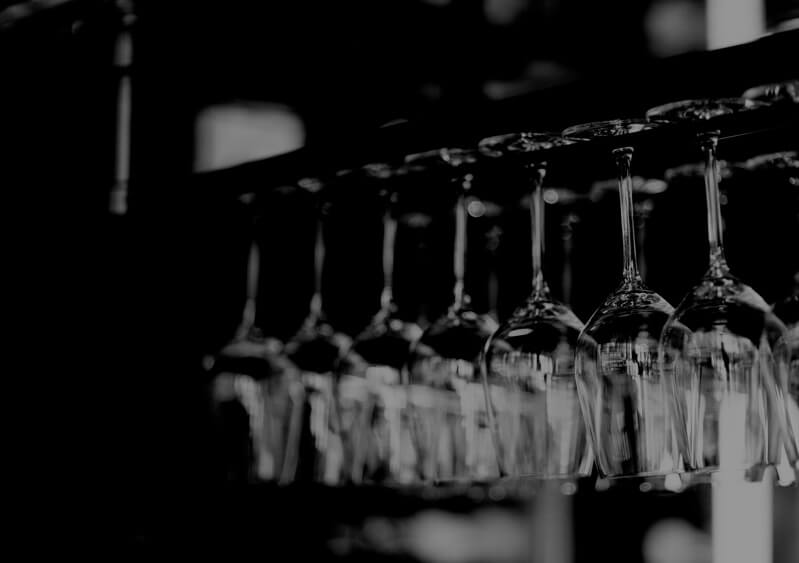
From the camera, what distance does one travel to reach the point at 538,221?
922 mm

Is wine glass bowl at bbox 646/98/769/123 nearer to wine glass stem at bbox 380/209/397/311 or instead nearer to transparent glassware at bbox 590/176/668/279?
transparent glassware at bbox 590/176/668/279

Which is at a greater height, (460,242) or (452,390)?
(460,242)

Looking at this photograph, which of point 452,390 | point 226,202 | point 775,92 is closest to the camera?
point 775,92

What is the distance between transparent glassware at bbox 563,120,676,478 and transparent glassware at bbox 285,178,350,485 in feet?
1.30

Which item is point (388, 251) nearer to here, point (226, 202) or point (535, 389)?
point (226, 202)

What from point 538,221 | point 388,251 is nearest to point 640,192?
point 538,221

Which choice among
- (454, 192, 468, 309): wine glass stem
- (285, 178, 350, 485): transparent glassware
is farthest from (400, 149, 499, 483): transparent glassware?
(285, 178, 350, 485): transparent glassware

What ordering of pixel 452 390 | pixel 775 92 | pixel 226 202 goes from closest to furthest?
pixel 775 92 → pixel 452 390 → pixel 226 202

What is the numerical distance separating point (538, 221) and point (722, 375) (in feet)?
0.73

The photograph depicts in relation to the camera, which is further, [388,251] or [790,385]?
[388,251]

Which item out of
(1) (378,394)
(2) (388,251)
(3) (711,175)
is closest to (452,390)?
(1) (378,394)

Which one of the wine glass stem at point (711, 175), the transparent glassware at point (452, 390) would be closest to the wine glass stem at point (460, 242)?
the transparent glassware at point (452, 390)

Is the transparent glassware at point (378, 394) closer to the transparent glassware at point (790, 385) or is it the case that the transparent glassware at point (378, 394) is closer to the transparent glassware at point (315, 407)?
the transparent glassware at point (315, 407)

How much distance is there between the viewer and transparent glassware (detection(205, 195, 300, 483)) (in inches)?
46.8
